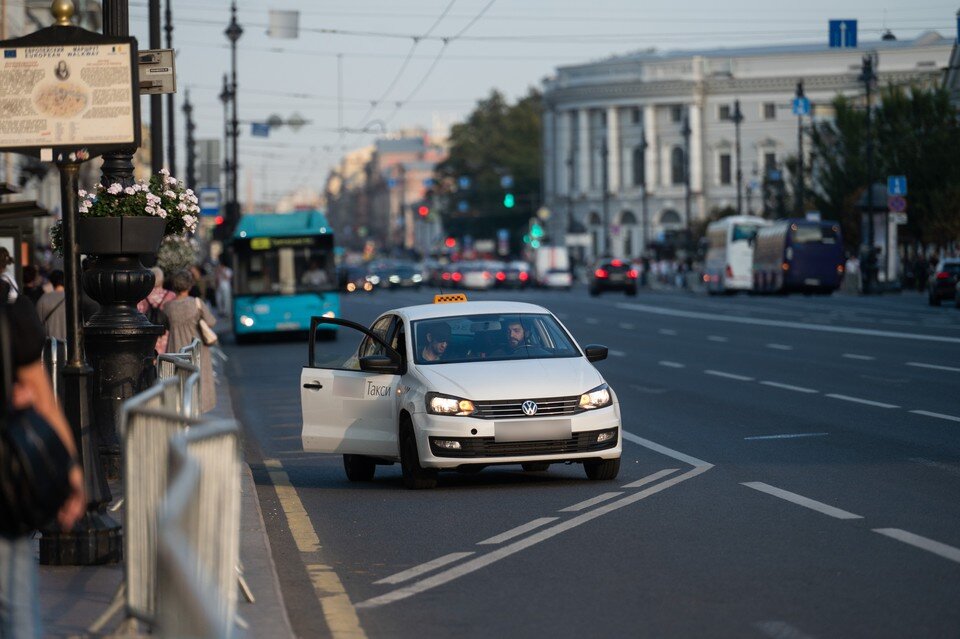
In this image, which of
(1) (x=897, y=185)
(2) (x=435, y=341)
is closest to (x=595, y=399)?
(2) (x=435, y=341)

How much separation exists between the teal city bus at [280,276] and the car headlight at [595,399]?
94.6 ft

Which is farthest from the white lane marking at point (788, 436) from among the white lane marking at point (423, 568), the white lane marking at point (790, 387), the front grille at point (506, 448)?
the white lane marking at point (423, 568)

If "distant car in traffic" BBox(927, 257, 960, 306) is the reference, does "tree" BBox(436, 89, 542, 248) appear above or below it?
above

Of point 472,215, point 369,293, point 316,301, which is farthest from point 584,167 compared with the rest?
point 316,301

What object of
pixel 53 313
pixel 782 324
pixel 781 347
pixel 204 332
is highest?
pixel 53 313

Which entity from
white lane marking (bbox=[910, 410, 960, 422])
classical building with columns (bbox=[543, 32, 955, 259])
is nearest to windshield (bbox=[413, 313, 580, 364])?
white lane marking (bbox=[910, 410, 960, 422])

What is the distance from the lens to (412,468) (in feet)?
43.8

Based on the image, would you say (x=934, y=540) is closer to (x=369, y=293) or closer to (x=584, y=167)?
(x=369, y=293)

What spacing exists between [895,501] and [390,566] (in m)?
3.66

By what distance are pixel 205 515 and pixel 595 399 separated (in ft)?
25.1

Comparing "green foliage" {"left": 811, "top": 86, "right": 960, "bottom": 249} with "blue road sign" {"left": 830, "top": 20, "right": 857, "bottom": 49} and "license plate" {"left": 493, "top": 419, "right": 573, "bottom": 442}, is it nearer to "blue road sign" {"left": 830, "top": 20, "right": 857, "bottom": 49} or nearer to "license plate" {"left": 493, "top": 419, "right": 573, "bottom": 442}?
"blue road sign" {"left": 830, "top": 20, "right": 857, "bottom": 49}

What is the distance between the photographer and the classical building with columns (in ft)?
474

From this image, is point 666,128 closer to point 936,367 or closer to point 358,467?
point 936,367

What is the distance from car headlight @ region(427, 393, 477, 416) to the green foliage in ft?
197
